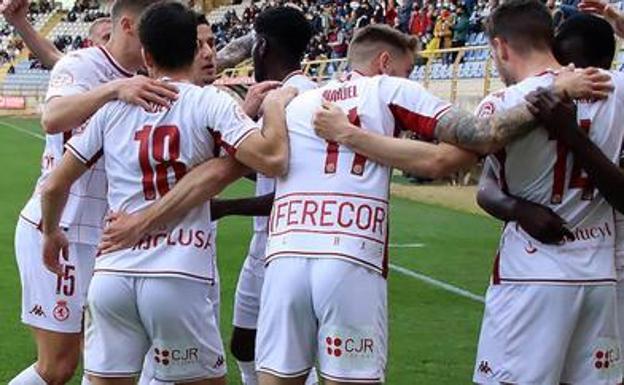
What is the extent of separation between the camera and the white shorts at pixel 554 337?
427 cm

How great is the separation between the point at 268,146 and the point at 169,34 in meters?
0.58

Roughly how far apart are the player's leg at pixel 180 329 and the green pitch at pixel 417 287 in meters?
2.82

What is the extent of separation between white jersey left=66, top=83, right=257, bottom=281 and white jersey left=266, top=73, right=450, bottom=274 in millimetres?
272

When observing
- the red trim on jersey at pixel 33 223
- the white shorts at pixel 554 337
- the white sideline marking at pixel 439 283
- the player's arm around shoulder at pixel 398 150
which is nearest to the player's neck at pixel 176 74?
the player's arm around shoulder at pixel 398 150

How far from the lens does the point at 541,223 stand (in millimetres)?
4223

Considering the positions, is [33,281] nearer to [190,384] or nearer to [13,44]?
[190,384]

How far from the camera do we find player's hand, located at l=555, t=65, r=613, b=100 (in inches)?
163

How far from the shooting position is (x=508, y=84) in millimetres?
4523

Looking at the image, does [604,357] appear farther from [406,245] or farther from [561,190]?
[406,245]

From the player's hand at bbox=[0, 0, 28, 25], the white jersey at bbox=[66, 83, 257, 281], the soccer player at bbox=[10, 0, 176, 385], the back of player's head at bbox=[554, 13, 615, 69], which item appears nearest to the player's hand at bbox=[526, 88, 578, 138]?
the back of player's head at bbox=[554, 13, 615, 69]

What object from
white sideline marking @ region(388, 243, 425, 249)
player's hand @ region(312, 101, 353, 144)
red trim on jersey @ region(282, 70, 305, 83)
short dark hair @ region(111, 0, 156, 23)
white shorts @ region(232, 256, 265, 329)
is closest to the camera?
player's hand @ region(312, 101, 353, 144)

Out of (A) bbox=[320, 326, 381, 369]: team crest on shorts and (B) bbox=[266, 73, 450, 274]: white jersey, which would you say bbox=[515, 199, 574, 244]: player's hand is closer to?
(B) bbox=[266, 73, 450, 274]: white jersey

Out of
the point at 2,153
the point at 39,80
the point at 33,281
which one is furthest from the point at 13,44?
the point at 33,281

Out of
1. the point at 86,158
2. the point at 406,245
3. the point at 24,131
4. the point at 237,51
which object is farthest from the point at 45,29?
the point at 86,158
